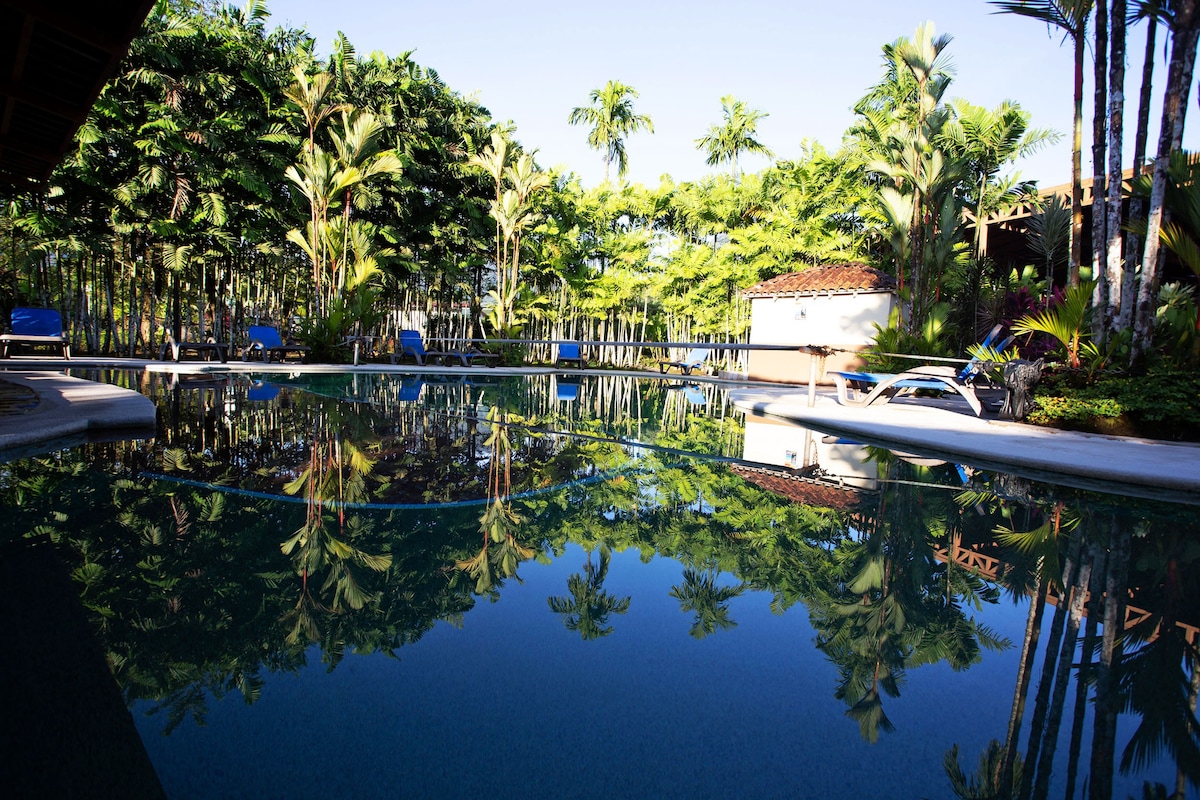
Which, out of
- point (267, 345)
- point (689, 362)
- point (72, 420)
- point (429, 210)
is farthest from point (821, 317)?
point (72, 420)

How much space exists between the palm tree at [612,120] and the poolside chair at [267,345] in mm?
16398

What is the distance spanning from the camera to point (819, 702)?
180 centimetres

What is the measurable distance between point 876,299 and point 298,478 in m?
17.1

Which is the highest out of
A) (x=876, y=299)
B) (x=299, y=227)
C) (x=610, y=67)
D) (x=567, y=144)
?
(x=610, y=67)

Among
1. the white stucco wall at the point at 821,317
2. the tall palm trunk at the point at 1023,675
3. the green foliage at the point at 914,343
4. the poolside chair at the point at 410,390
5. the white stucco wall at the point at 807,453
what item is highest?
the white stucco wall at the point at 821,317

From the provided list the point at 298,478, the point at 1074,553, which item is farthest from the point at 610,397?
the point at 1074,553

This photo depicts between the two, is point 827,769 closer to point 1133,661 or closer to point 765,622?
point 765,622

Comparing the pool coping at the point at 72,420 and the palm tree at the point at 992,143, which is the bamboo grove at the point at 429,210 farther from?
the pool coping at the point at 72,420

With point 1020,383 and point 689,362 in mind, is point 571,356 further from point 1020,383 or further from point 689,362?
point 1020,383

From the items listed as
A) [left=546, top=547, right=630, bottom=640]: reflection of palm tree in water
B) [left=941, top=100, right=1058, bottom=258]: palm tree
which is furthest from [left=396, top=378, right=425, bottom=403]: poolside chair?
[left=941, top=100, right=1058, bottom=258]: palm tree

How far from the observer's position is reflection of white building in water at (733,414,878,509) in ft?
14.3

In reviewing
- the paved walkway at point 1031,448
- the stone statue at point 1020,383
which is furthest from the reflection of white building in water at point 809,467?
the stone statue at point 1020,383

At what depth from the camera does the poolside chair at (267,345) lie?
14938 millimetres

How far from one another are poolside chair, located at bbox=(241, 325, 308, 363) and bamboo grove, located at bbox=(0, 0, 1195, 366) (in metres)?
0.55
